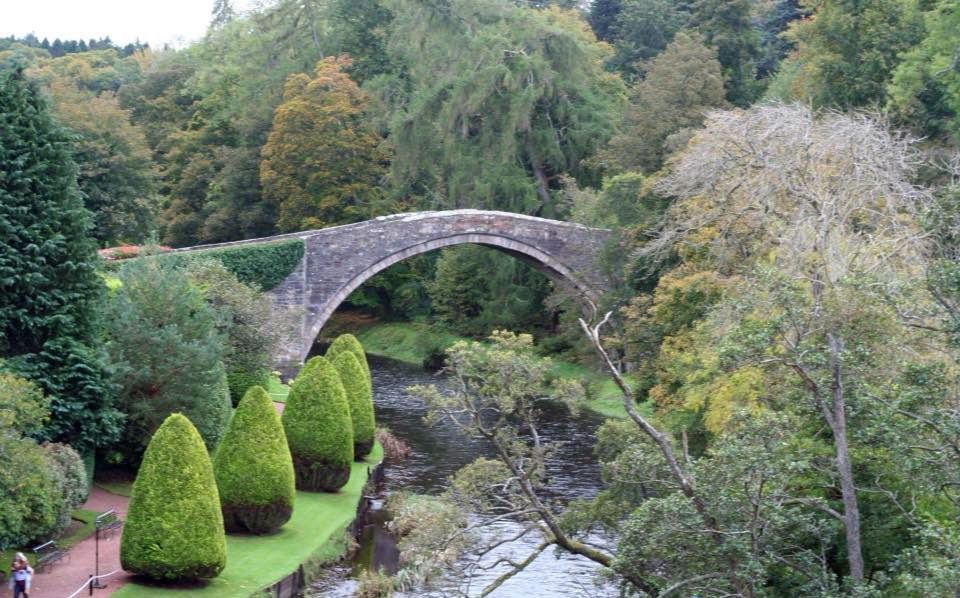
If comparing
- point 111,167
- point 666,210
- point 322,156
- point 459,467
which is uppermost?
point 322,156

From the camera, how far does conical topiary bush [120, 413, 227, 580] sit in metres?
19.0

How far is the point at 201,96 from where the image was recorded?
220ft

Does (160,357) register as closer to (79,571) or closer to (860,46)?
(79,571)

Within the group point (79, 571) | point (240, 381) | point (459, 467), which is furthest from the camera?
point (240, 381)

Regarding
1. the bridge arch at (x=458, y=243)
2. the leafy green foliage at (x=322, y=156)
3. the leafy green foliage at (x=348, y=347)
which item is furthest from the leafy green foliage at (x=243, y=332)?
the leafy green foliage at (x=322, y=156)

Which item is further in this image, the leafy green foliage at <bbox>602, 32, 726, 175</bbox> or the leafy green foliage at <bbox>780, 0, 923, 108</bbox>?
the leafy green foliage at <bbox>602, 32, 726, 175</bbox>

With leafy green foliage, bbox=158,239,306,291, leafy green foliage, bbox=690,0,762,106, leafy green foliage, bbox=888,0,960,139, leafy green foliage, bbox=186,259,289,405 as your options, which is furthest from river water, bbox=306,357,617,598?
leafy green foliage, bbox=690,0,762,106

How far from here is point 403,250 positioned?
4172 centimetres

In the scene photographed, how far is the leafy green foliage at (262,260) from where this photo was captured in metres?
37.4

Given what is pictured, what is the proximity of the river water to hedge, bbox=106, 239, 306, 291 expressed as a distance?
5.02m

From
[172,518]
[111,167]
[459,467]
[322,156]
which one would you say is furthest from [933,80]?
[111,167]

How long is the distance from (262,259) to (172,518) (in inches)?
786

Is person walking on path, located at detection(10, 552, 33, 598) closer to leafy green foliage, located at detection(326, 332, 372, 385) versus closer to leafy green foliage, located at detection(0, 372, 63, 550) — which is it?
leafy green foliage, located at detection(0, 372, 63, 550)

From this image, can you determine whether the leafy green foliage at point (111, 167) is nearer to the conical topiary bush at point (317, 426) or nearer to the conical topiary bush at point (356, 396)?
the conical topiary bush at point (356, 396)
